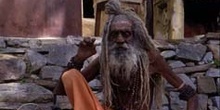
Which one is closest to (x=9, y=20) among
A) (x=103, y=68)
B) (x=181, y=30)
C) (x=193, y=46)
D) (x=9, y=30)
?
(x=9, y=30)

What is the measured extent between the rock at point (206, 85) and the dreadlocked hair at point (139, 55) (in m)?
1.17

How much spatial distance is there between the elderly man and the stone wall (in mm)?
728

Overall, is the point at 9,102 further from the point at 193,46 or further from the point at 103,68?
the point at 193,46

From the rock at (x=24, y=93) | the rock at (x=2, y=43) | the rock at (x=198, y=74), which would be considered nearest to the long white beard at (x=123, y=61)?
the rock at (x=24, y=93)

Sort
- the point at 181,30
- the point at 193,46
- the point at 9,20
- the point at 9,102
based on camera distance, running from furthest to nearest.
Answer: the point at 181,30 → the point at 193,46 → the point at 9,20 → the point at 9,102

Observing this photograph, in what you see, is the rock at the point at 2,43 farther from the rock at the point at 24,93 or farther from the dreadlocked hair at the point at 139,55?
the dreadlocked hair at the point at 139,55

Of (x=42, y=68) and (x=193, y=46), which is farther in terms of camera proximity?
(x=193, y=46)

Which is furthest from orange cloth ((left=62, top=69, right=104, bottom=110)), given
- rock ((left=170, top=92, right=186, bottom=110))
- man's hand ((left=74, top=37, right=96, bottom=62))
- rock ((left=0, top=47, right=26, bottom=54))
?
rock ((left=170, top=92, right=186, bottom=110))

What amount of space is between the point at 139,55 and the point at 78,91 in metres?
0.43

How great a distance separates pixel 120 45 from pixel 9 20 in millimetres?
1253

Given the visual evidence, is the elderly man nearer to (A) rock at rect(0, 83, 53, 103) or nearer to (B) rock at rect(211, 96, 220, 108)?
(A) rock at rect(0, 83, 53, 103)

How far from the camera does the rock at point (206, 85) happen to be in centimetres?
476

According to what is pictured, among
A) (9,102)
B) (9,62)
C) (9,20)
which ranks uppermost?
(9,20)

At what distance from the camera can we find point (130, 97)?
368 cm
